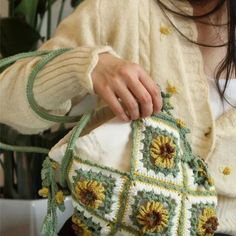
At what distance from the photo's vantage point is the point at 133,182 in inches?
19.4

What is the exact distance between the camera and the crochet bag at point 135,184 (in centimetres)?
49

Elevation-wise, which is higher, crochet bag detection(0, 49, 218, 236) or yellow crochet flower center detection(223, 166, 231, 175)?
crochet bag detection(0, 49, 218, 236)

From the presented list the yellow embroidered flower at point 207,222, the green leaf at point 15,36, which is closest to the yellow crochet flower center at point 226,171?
the yellow embroidered flower at point 207,222

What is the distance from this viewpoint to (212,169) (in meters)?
0.64

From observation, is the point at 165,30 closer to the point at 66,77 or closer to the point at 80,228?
the point at 66,77

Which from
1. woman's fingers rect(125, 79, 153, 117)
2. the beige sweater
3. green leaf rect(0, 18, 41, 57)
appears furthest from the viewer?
green leaf rect(0, 18, 41, 57)

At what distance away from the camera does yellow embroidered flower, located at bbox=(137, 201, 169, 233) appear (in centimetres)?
50

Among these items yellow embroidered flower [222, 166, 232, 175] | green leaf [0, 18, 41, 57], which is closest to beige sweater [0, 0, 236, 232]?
yellow embroidered flower [222, 166, 232, 175]

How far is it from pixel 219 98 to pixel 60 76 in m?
0.26

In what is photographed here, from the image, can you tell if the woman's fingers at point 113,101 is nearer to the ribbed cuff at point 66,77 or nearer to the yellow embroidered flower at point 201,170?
the ribbed cuff at point 66,77

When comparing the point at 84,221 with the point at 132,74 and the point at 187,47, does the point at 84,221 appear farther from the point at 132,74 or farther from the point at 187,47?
the point at 187,47

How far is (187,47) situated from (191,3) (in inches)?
2.8

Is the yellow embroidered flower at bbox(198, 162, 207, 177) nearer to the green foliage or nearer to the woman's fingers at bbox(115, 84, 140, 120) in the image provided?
the woman's fingers at bbox(115, 84, 140, 120)

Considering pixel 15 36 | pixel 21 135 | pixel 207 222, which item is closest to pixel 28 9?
pixel 15 36
